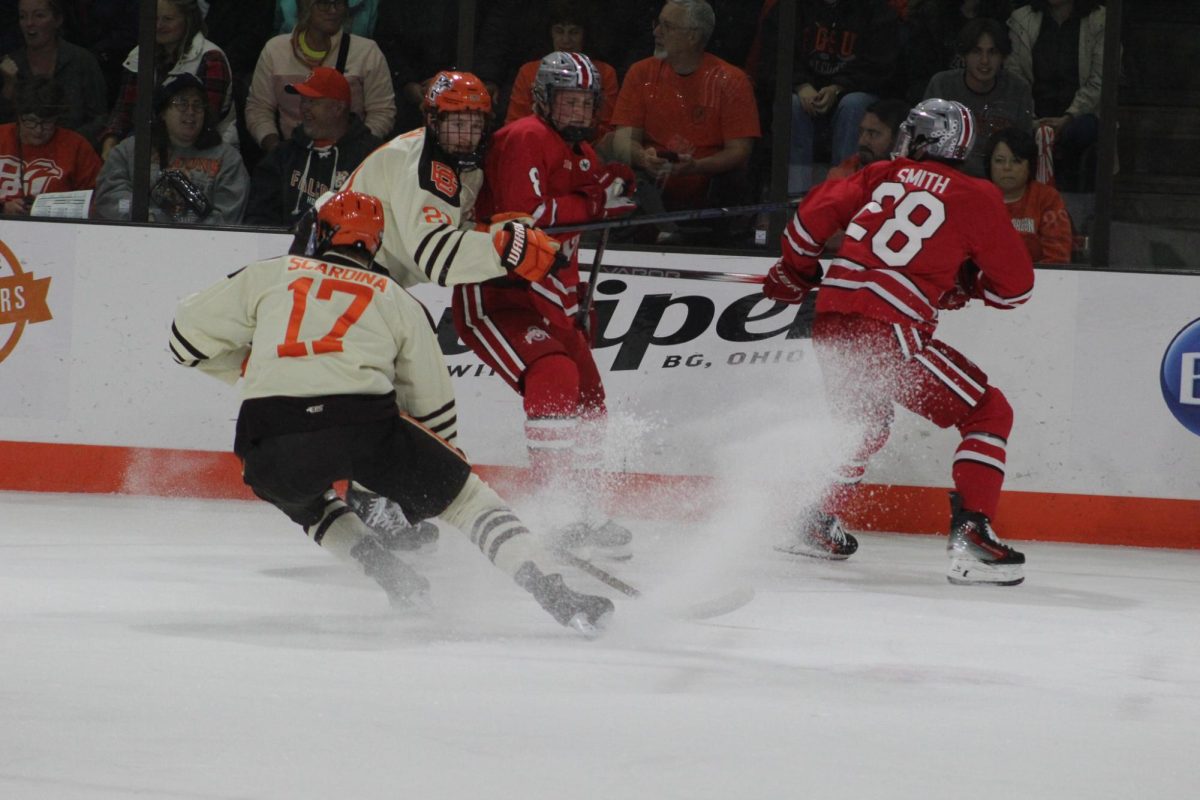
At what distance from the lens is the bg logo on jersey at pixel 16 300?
505cm

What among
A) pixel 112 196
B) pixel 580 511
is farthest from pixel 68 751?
pixel 112 196

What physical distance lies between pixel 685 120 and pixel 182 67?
1709 millimetres

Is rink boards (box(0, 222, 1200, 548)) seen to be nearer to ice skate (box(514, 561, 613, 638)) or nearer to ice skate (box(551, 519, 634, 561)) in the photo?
ice skate (box(551, 519, 634, 561))

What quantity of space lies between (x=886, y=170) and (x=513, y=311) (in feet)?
3.57

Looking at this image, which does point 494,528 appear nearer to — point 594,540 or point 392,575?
point 392,575

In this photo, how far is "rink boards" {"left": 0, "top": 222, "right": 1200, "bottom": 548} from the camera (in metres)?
4.93

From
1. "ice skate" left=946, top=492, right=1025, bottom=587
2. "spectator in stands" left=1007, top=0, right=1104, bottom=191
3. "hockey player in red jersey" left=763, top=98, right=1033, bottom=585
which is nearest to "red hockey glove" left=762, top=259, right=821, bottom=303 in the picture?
"hockey player in red jersey" left=763, top=98, right=1033, bottom=585

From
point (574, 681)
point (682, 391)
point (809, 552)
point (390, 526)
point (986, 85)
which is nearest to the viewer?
point (574, 681)

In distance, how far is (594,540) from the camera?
164 inches

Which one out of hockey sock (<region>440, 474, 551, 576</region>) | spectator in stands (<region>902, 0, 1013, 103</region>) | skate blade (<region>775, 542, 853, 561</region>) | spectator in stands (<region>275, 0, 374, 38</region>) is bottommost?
skate blade (<region>775, 542, 853, 561</region>)

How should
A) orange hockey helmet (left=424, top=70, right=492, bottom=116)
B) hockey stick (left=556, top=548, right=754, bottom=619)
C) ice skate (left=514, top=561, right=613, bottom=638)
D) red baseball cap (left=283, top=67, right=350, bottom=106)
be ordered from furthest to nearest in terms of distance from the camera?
red baseball cap (left=283, top=67, right=350, bottom=106)
orange hockey helmet (left=424, top=70, right=492, bottom=116)
hockey stick (left=556, top=548, right=754, bottom=619)
ice skate (left=514, top=561, right=613, bottom=638)

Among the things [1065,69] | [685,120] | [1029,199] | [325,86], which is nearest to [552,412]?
[685,120]

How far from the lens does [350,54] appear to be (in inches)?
208

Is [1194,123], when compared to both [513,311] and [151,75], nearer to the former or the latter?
[513,311]
